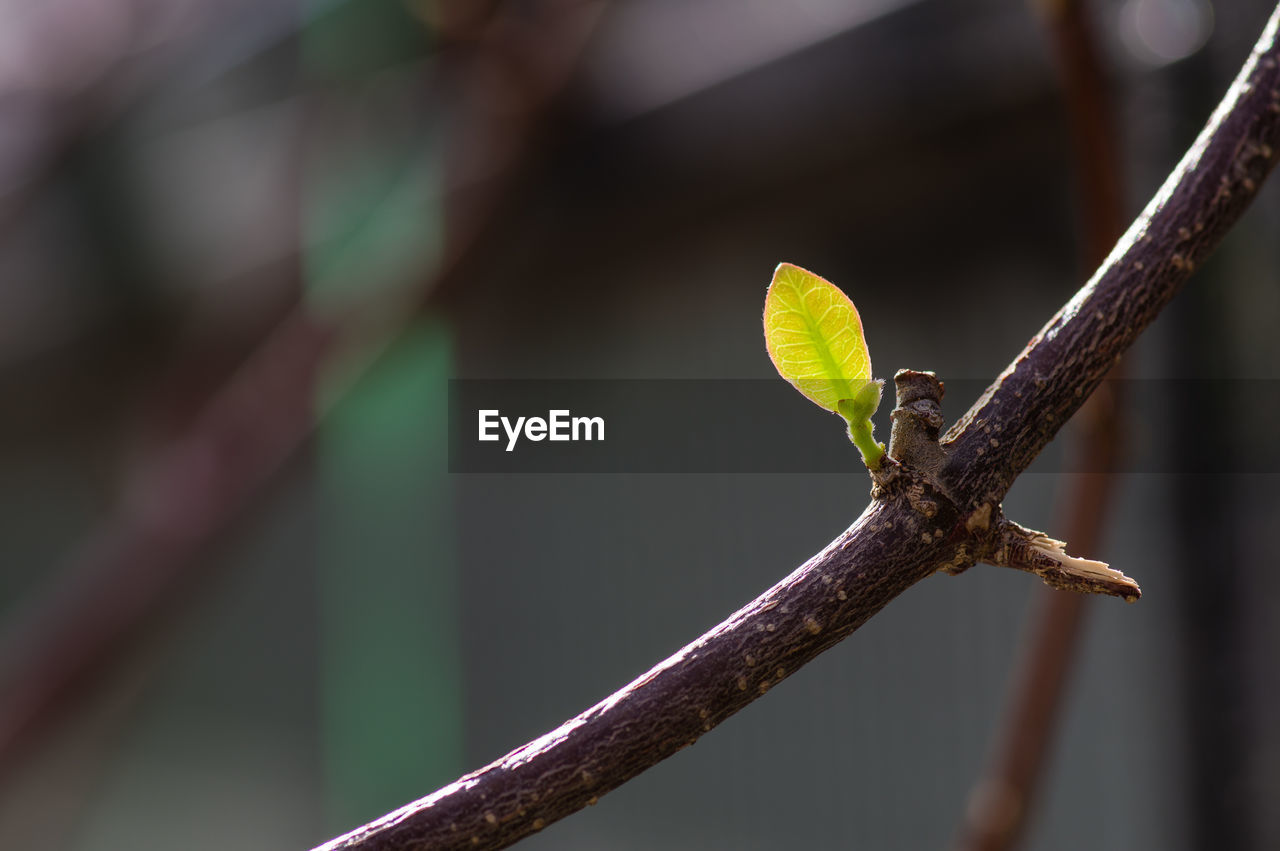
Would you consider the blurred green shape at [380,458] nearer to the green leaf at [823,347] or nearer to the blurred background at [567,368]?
the blurred background at [567,368]

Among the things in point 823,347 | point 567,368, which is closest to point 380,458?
point 567,368

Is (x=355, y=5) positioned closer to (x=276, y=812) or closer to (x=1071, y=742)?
(x=1071, y=742)

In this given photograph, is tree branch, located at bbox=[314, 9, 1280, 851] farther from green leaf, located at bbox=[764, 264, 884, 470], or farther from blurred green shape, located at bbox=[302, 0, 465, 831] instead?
blurred green shape, located at bbox=[302, 0, 465, 831]

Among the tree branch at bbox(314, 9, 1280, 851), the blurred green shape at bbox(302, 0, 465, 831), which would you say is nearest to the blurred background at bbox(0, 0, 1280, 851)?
the blurred green shape at bbox(302, 0, 465, 831)

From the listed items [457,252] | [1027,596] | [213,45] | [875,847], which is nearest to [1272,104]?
[457,252]

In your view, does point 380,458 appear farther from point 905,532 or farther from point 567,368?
point 905,532
